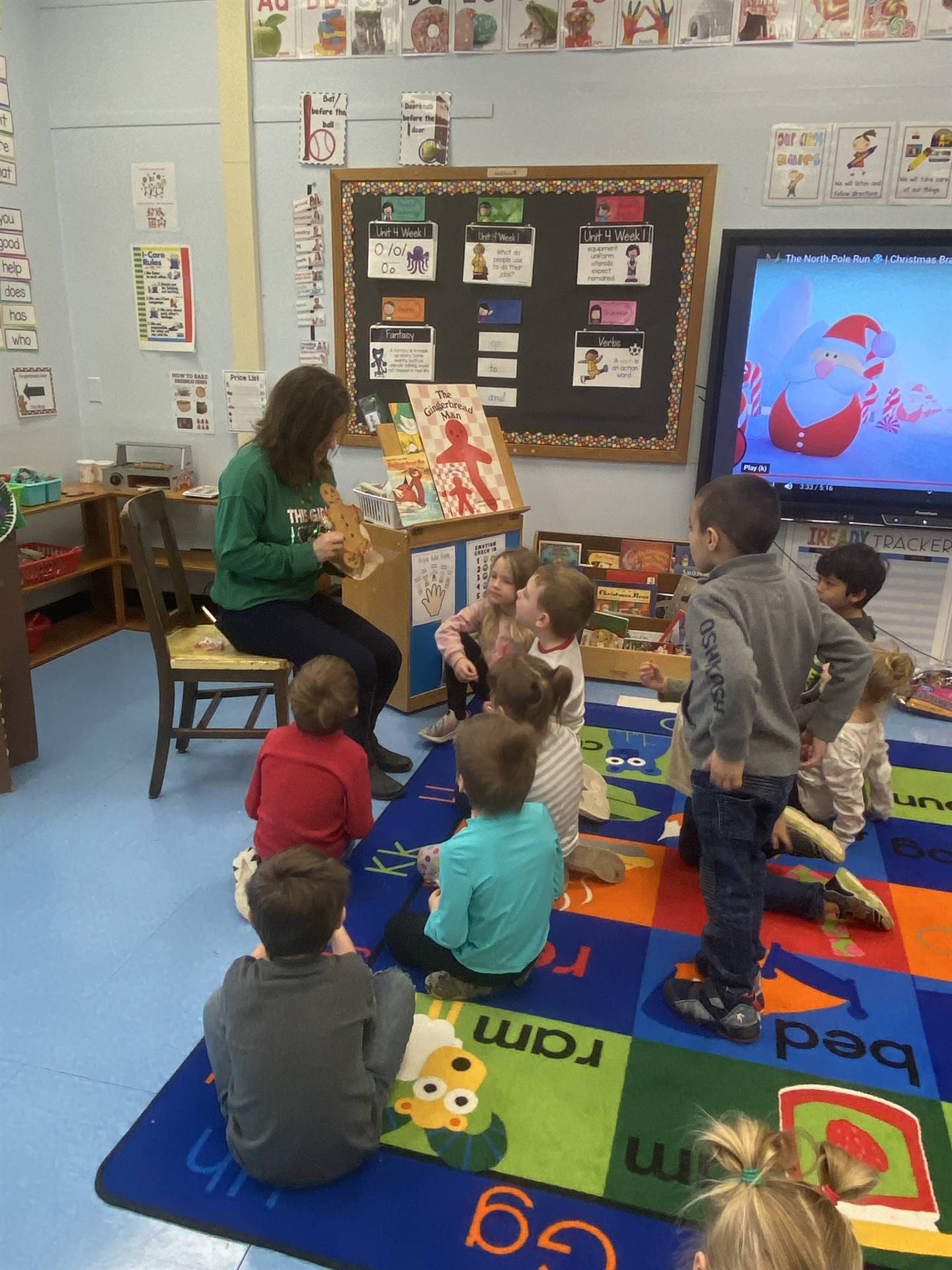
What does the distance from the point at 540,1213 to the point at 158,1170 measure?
0.65 m

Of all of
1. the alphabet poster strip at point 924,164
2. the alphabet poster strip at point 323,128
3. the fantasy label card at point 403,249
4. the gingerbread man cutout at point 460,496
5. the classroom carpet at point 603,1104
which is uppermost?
the alphabet poster strip at point 323,128

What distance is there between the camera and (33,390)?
13.5ft

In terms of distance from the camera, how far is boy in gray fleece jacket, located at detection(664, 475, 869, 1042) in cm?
160

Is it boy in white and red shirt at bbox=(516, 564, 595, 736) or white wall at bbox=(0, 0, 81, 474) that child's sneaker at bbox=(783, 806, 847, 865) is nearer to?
boy in white and red shirt at bbox=(516, 564, 595, 736)

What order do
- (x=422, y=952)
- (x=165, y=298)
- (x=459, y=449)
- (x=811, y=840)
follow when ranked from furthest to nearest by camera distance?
Answer: (x=165, y=298)
(x=459, y=449)
(x=811, y=840)
(x=422, y=952)

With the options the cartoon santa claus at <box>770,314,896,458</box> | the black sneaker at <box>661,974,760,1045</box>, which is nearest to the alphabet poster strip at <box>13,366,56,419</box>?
the cartoon santa claus at <box>770,314,896,458</box>

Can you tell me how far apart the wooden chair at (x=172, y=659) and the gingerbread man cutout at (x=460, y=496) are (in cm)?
106

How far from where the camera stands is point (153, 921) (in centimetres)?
215

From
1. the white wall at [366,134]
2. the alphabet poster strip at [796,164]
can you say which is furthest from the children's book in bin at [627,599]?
the alphabet poster strip at [796,164]

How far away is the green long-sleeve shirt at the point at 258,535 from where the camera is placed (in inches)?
102

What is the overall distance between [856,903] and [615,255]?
2754 mm

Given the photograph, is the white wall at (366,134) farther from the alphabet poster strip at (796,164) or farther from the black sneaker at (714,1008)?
the black sneaker at (714,1008)

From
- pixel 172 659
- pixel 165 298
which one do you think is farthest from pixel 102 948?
pixel 165 298

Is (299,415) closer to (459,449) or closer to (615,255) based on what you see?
(459,449)
